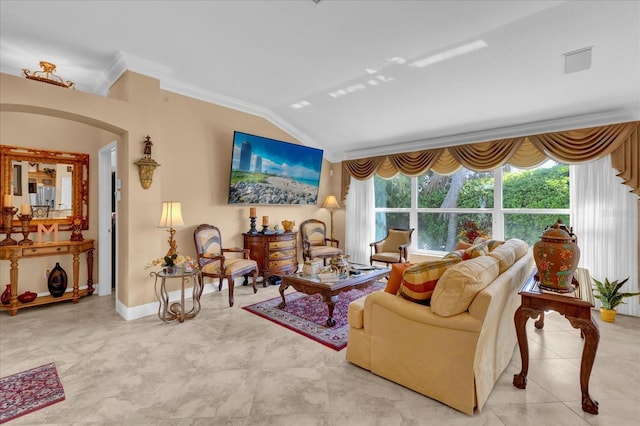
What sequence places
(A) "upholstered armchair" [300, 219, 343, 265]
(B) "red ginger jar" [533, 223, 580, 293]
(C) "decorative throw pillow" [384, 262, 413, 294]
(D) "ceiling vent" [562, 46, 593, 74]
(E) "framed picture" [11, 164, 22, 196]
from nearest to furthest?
1. (B) "red ginger jar" [533, 223, 580, 293]
2. (C) "decorative throw pillow" [384, 262, 413, 294]
3. (D) "ceiling vent" [562, 46, 593, 74]
4. (E) "framed picture" [11, 164, 22, 196]
5. (A) "upholstered armchair" [300, 219, 343, 265]

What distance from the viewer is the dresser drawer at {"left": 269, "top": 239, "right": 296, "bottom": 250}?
15.7 ft

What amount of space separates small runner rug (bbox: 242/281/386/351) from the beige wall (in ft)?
4.67

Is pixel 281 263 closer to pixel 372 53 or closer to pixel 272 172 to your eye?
pixel 272 172

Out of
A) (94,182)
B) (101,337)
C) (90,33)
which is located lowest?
(101,337)

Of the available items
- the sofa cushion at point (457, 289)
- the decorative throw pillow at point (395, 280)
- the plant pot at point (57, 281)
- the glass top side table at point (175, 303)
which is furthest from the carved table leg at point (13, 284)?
the sofa cushion at point (457, 289)

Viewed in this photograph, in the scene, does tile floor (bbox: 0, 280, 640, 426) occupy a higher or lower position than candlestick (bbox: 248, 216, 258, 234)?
lower

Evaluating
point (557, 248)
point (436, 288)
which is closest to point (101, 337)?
point (436, 288)

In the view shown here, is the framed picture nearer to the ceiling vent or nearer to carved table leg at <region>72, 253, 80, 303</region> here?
carved table leg at <region>72, 253, 80, 303</region>

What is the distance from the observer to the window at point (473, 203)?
4.30 meters

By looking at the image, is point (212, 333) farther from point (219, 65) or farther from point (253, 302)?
point (219, 65)

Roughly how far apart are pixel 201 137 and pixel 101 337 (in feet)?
9.14

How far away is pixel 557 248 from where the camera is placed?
1.97m

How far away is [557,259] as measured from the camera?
199 centimetres

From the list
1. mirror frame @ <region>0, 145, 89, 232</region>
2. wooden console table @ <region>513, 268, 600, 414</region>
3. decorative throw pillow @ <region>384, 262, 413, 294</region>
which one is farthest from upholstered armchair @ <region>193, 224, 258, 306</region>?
wooden console table @ <region>513, 268, 600, 414</region>
